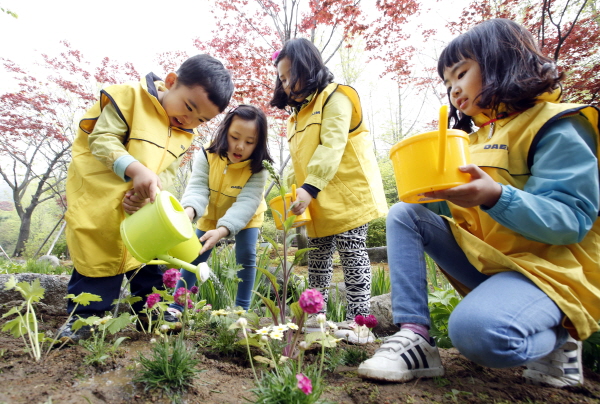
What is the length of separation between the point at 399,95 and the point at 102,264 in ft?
50.3

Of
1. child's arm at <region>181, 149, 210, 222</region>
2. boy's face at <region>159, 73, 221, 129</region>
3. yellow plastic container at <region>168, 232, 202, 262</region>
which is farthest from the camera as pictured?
child's arm at <region>181, 149, 210, 222</region>

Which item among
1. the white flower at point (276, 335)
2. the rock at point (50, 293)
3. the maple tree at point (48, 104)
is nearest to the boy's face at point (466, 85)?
the white flower at point (276, 335)

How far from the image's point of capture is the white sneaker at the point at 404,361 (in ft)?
3.22

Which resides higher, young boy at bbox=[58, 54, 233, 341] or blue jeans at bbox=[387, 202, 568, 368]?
young boy at bbox=[58, 54, 233, 341]

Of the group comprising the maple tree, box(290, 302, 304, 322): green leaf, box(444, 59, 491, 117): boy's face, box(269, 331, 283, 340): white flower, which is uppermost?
the maple tree

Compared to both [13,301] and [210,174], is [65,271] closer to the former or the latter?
[13,301]

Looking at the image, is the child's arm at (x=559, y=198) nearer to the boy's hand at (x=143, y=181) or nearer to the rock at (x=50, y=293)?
the boy's hand at (x=143, y=181)

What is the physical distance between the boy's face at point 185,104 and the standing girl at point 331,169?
52 cm

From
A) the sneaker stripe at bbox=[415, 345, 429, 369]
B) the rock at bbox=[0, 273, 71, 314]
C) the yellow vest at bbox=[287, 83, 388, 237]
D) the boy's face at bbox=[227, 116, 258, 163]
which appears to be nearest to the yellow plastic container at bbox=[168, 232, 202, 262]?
the yellow vest at bbox=[287, 83, 388, 237]

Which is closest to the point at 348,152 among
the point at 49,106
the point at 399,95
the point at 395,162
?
the point at 395,162

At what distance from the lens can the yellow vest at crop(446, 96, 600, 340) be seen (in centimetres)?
93

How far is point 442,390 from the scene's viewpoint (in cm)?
96

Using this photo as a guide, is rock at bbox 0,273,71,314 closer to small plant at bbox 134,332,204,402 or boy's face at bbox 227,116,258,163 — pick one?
boy's face at bbox 227,116,258,163

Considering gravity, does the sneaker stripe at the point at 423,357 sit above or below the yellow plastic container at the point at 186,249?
below
